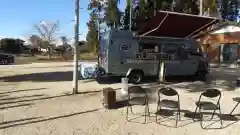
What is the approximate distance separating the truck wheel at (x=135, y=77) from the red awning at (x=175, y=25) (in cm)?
179

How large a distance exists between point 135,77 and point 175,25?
295 cm

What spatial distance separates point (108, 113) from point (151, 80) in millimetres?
6708

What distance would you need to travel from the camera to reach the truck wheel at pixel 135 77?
12898 millimetres

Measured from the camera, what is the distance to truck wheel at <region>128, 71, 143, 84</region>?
12.9 m

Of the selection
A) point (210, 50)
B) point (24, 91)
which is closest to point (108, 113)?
point (24, 91)

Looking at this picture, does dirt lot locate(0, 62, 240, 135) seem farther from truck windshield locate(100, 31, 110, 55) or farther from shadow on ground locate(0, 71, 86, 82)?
shadow on ground locate(0, 71, 86, 82)

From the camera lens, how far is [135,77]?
1297 centimetres

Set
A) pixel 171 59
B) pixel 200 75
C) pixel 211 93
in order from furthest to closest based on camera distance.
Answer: pixel 200 75
pixel 171 59
pixel 211 93

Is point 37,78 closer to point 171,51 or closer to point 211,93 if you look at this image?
point 171,51

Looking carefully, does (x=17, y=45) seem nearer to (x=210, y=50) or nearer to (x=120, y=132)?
(x=210, y=50)

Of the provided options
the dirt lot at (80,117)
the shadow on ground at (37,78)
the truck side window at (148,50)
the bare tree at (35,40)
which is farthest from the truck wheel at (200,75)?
the bare tree at (35,40)

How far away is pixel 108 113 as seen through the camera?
24.8 ft

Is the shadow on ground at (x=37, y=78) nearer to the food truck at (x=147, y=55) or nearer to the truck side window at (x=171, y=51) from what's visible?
the food truck at (x=147, y=55)

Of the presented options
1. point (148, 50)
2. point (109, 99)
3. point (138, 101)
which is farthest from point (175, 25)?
point (138, 101)
